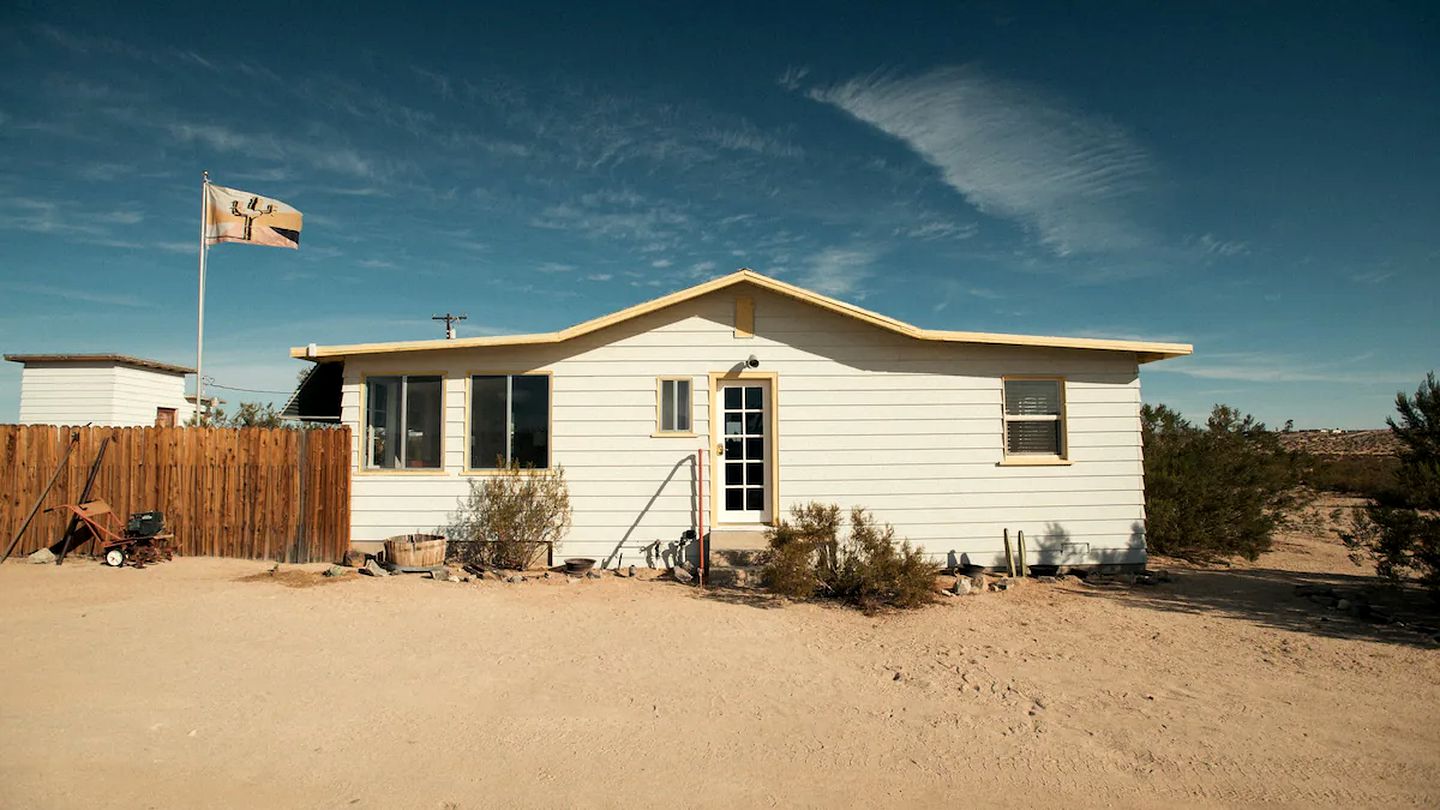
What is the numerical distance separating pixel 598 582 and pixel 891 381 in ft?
15.6

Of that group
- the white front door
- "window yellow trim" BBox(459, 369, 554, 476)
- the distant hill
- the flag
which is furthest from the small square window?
the distant hill

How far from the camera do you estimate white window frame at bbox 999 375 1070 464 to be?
9789 millimetres

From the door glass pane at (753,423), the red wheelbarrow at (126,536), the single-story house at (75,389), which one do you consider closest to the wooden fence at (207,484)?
the red wheelbarrow at (126,536)

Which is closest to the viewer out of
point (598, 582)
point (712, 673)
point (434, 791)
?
point (434, 791)

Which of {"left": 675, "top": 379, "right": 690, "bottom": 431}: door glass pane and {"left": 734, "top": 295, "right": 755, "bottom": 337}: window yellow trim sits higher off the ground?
{"left": 734, "top": 295, "right": 755, "bottom": 337}: window yellow trim

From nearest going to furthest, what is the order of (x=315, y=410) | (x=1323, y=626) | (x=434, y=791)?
(x=434, y=791), (x=1323, y=626), (x=315, y=410)

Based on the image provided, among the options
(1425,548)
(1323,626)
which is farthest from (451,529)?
(1425,548)

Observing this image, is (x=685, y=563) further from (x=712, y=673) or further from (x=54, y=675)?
(x=54, y=675)

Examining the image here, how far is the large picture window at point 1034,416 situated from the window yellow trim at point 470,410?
20.7 ft

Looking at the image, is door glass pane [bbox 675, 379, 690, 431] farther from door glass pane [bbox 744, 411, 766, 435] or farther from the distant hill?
the distant hill

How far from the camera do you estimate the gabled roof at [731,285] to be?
9.56 metres

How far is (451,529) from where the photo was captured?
31.9 ft

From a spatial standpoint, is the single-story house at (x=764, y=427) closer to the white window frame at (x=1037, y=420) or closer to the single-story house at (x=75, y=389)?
the white window frame at (x=1037, y=420)

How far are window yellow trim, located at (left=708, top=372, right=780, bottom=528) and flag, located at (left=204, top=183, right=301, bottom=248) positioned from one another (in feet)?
32.8
